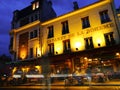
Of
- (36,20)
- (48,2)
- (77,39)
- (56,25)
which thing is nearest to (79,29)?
(77,39)

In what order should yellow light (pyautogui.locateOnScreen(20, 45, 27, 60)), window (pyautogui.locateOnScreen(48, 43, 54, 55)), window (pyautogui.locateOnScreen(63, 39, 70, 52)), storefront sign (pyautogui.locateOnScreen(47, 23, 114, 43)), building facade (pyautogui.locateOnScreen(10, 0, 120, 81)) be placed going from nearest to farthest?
building facade (pyautogui.locateOnScreen(10, 0, 120, 81)), storefront sign (pyautogui.locateOnScreen(47, 23, 114, 43)), window (pyautogui.locateOnScreen(63, 39, 70, 52)), window (pyautogui.locateOnScreen(48, 43, 54, 55)), yellow light (pyautogui.locateOnScreen(20, 45, 27, 60))

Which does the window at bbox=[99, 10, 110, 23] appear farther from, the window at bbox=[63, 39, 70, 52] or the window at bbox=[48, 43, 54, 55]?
the window at bbox=[48, 43, 54, 55]

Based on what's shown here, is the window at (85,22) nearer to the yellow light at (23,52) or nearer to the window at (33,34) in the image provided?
the window at (33,34)

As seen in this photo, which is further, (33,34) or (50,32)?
(33,34)

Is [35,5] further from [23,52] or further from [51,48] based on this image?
[51,48]

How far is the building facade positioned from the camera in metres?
16.6

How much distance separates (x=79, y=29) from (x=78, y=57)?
13.7ft

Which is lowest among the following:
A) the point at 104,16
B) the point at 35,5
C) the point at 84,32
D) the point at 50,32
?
the point at 84,32

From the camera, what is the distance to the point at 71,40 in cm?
1944

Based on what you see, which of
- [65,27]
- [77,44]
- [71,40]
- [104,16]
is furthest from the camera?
[65,27]

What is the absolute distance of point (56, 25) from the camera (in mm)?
21641

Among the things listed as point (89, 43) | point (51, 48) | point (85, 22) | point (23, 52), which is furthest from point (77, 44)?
point (23, 52)

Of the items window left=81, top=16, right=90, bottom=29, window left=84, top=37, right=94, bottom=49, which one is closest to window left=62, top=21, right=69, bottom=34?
window left=81, top=16, right=90, bottom=29

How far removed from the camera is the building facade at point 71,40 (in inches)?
655
